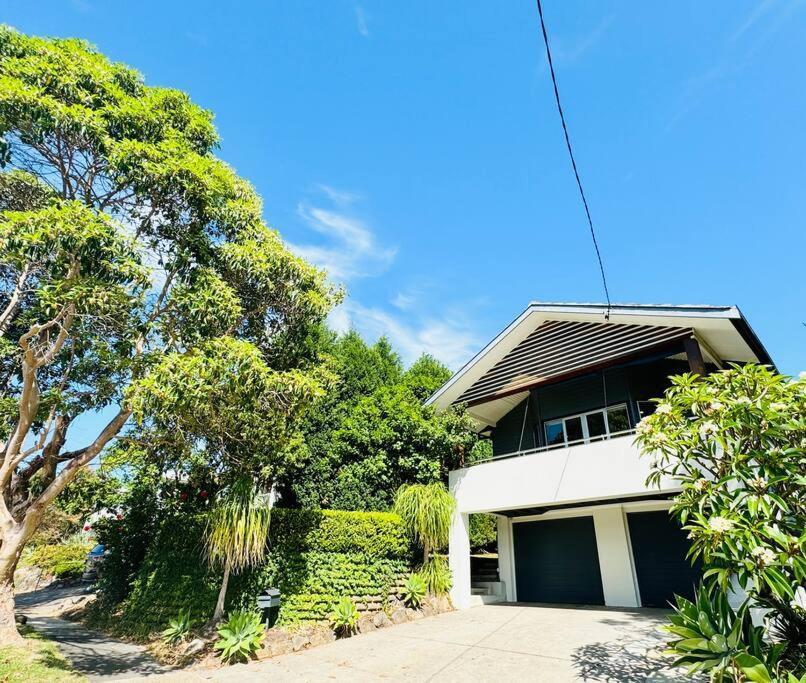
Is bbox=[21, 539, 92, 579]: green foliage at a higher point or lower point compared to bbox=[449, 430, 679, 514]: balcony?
lower

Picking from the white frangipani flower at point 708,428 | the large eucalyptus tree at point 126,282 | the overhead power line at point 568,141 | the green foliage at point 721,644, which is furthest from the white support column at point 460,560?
the white frangipani flower at point 708,428

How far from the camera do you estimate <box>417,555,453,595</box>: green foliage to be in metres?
10.6

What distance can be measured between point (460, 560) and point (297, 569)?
4.56 meters

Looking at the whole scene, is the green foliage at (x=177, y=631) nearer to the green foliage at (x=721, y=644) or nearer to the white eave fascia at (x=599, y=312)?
the white eave fascia at (x=599, y=312)

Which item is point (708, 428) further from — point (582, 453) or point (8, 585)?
point (8, 585)

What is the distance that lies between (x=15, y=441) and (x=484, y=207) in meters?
11.1

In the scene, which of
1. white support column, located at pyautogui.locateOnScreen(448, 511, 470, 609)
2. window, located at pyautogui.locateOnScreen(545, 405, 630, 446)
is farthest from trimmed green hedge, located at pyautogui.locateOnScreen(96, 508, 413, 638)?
window, located at pyautogui.locateOnScreen(545, 405, 630, 446)

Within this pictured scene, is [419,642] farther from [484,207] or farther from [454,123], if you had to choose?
[454,123]

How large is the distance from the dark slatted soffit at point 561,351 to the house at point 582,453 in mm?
37

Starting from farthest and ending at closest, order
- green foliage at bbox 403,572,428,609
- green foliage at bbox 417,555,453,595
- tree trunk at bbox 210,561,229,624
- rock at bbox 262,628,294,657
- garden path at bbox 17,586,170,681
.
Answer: green foliage at bbox 417,555,453,595, green foliage at bbox 403,572,428,609, tree trunk at bbox 210,561,229,624, rock at bbox 262,628,294,657, garden path at bbox 17,586,170,681


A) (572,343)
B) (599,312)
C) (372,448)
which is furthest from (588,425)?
(372,448)

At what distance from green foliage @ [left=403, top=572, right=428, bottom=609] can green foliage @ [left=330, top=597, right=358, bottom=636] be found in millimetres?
1864

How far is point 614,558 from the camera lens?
35.4 ft

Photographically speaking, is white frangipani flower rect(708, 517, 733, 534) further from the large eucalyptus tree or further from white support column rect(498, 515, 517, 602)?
white support column rect(498, 515, 517, 602)
